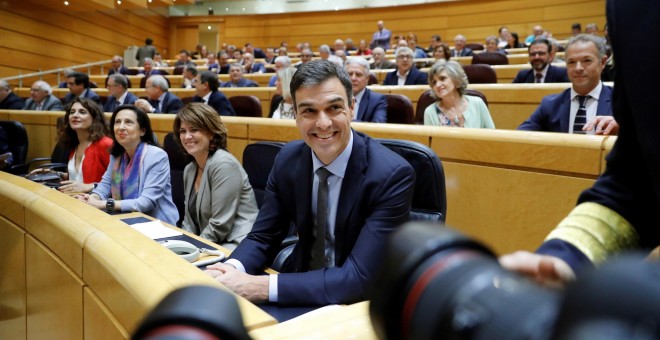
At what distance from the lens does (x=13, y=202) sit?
5.08ft

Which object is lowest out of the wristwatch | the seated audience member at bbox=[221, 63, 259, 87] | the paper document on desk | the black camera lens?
the wristwatch

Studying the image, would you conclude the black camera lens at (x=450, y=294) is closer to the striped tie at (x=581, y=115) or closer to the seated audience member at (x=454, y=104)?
the striped tie at (x=581, y=115)

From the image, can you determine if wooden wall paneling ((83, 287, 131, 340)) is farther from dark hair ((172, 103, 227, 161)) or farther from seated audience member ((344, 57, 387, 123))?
seated audience member ((344, 57, 387, 123))

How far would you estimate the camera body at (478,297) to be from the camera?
0.67 feet

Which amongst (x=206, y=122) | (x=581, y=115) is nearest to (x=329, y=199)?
(x=206, y=122)

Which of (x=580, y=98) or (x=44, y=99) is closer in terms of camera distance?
(x=580, y=98)

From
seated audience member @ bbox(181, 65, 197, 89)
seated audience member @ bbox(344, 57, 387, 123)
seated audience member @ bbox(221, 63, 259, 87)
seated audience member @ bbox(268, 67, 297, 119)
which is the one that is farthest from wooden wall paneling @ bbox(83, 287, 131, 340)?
seated audience member @ bbox(181, 65, 197, 89)

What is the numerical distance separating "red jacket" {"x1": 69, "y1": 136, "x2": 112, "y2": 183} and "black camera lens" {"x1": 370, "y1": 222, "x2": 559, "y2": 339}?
9.69 ft

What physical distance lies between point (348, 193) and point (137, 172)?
56.5 inches

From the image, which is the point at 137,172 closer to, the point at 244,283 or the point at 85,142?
the point at 85,142

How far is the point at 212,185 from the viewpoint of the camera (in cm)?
212

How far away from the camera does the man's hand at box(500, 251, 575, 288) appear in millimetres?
443

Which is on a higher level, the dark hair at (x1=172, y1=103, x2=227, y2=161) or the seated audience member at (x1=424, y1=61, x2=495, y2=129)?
the seated audience member at (x1=424, y1=61, x2=495, y2=129)

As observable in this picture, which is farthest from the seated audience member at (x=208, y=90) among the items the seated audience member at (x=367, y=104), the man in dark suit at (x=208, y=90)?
the seated audience member at (x=367, y=104)
